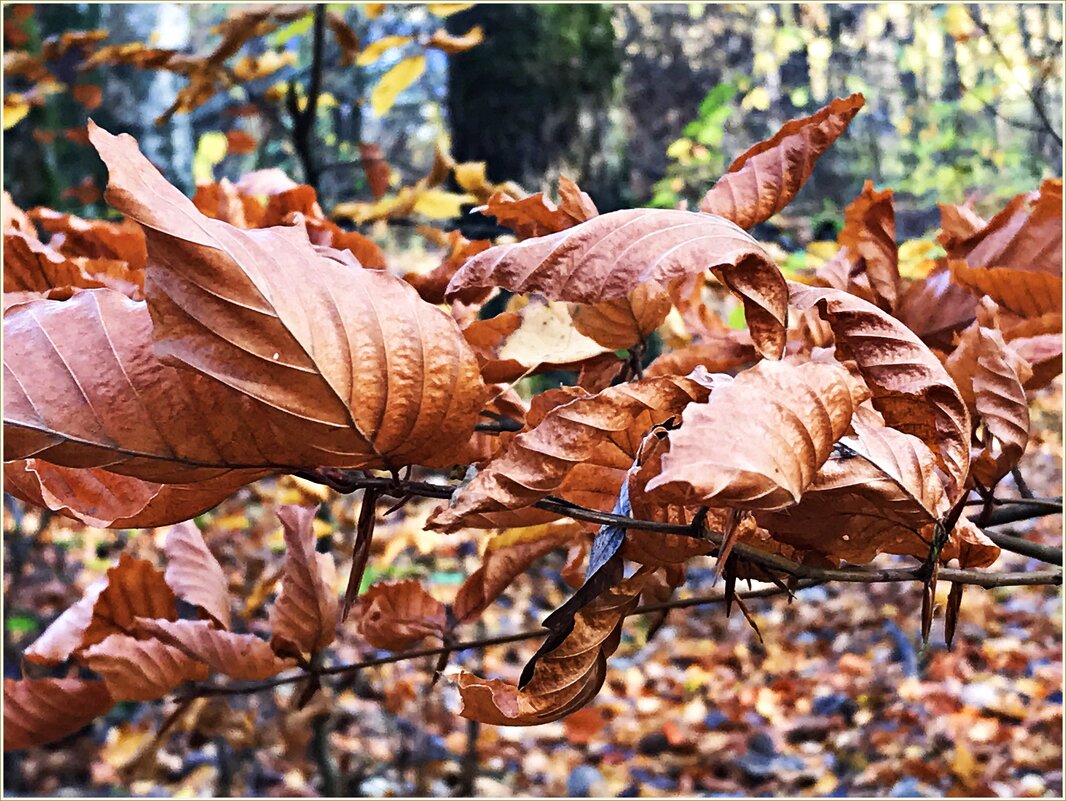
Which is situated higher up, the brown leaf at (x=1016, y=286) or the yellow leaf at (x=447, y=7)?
the yellow leaf at (x=447, y=7)

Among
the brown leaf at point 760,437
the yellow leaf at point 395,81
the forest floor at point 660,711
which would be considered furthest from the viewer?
the forest floor at point 660,711

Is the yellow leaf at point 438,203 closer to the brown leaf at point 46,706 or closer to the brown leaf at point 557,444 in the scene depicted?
the brown leaf at point 46,706

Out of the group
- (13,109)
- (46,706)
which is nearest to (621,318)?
(46,706)

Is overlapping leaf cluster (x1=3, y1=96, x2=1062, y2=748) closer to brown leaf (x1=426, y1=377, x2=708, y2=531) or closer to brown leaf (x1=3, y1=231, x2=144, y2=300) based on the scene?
brown leaf (x1=426, y1=377, x2=708, y2=531)

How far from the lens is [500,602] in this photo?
3.94 m

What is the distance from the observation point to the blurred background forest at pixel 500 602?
185cm

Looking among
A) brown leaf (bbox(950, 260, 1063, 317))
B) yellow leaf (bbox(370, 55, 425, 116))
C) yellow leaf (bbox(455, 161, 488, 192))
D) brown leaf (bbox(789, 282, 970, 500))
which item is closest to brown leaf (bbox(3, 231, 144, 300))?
brown leaf (bbox(789, 282, 970, 500))

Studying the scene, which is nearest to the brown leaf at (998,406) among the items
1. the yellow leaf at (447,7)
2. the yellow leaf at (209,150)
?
the yellow leaf at (447,7)

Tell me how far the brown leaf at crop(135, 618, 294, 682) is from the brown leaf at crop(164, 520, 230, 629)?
29mm

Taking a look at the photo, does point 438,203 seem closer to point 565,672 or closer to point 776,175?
point 776,175

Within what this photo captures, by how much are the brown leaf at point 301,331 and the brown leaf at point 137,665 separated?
0.35m

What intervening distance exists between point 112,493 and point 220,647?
0.83ft

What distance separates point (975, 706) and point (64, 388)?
11.1 ft

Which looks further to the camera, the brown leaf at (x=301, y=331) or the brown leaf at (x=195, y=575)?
the brown leaf at (x=195, y=575)
